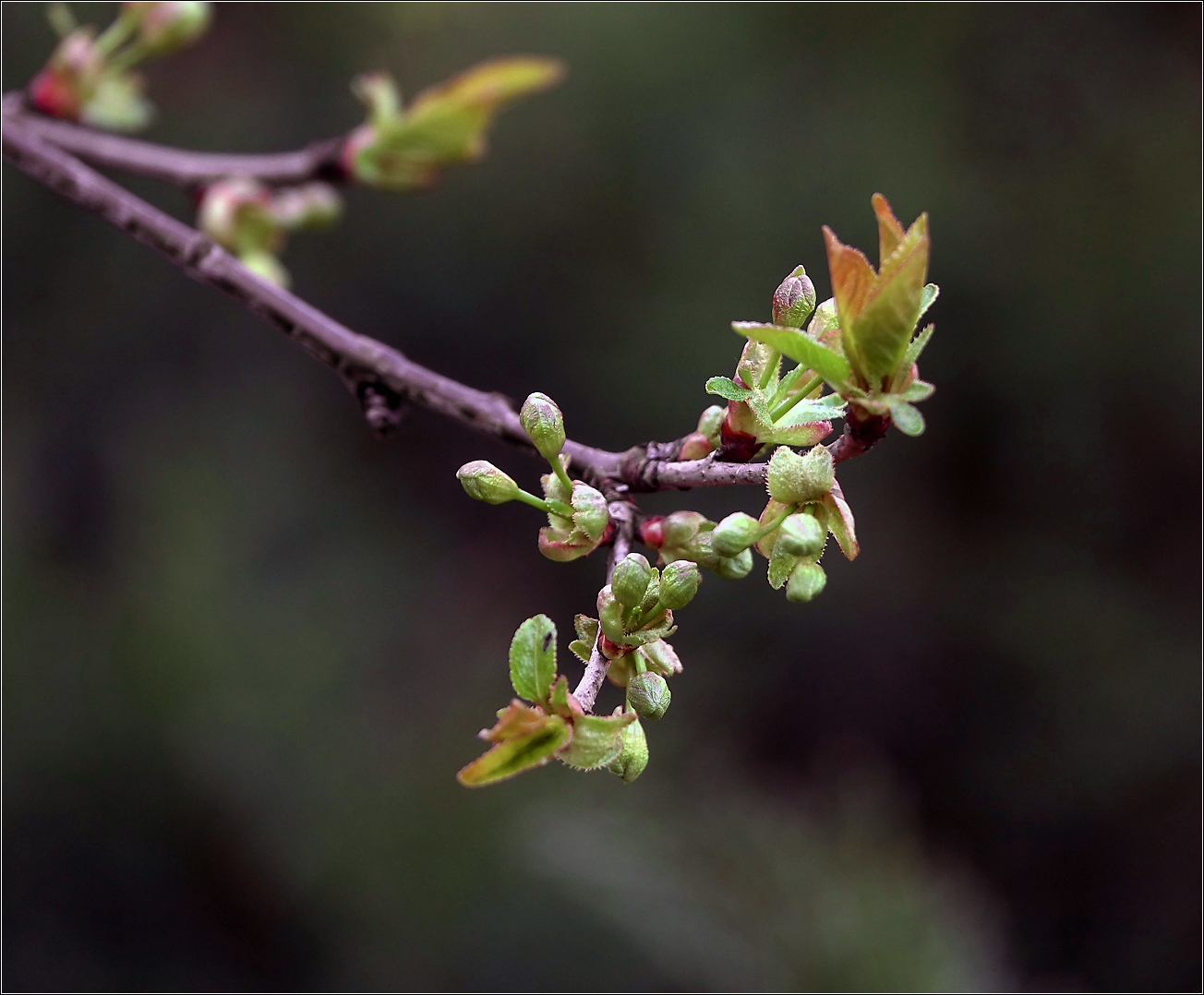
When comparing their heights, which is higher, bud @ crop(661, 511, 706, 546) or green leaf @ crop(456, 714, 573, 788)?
bud @ crop(661, 511, 706, 546)

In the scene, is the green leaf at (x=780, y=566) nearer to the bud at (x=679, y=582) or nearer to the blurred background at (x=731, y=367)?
the bud at (x=679, y=582)

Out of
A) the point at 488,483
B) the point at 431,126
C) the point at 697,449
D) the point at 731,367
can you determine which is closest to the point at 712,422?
the point at 697,449

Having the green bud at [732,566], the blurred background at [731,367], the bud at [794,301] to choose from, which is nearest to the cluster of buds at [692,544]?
the green bud at [732,566]

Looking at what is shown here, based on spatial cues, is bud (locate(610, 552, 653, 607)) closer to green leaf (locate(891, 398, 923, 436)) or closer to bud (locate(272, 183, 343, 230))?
green leaf (locate(891, 398, 923, 436))

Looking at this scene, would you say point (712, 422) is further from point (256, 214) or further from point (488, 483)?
point (256, 214)

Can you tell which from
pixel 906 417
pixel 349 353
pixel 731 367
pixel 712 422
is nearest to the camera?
pixel 906 417

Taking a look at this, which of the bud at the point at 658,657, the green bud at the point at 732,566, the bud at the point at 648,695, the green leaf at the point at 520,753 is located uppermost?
the green bud at the point at 732,566

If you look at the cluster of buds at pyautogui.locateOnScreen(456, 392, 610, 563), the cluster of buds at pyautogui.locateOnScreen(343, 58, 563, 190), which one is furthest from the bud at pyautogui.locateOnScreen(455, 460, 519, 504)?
the cluster of buds at pyautogui.locateOnScreen(343, 58, 563, 190)
